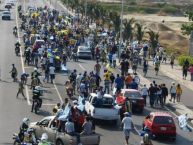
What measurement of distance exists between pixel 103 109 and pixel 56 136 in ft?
23.3

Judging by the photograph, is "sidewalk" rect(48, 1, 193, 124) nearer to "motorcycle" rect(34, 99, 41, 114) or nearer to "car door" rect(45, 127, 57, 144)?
"motorcycle" rect(34, 99, 41, 114)

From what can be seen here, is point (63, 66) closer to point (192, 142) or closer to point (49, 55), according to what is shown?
point (49, 55)

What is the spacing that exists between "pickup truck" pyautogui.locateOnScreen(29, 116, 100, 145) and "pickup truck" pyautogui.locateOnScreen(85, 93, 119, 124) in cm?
555

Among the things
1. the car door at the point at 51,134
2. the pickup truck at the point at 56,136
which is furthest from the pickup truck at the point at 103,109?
the car door at the point at 51,134

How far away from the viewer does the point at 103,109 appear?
32594 millimetres

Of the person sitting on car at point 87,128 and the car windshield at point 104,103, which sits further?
the car windshield at point 104,103

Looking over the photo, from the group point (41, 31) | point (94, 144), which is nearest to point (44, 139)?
point (94, 144)

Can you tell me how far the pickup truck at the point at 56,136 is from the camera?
25062 mm

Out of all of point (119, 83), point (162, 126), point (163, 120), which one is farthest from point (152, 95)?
point (162, 126)

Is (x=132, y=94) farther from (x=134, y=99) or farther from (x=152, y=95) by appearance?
(x=152, y=95)

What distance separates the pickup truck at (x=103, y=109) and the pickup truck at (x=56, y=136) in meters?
5.55

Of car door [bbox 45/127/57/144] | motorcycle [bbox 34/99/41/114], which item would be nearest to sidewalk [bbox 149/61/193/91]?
motorcycle [bbox 34/99/41/114]

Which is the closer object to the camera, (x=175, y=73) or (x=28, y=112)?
(x=28, y=112)

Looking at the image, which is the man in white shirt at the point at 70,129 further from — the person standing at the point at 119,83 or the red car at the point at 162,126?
the person standing at the point at 119,83
